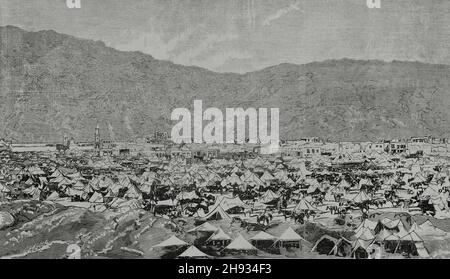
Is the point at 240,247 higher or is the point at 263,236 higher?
the point at 263,236

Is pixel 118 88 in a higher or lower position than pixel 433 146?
higher

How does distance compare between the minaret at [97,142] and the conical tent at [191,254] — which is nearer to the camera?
the conical tent at [191,254]

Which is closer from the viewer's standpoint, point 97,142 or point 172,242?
point 172,242

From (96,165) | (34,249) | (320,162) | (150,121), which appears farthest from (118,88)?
(320,162)

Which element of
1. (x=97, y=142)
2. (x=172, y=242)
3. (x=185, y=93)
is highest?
(x=185, y=93)

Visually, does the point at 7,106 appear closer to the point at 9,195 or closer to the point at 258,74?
the point at 9,195

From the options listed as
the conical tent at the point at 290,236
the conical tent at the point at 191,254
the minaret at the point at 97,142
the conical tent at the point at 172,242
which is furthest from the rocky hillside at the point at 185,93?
the conical tent at the point at 191,254

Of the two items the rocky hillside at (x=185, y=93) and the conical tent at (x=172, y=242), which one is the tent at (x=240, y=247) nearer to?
the conical tent at (x=172, y=242)

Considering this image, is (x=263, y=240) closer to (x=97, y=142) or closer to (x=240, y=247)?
(x=240, y=247)

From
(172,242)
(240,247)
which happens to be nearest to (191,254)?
(172,242)
